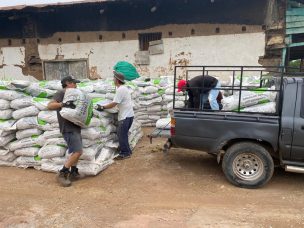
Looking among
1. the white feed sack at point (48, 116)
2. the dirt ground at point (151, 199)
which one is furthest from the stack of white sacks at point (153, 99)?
the white feed sack at point (48, 116)

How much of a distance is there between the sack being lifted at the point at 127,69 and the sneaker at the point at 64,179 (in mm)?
6748

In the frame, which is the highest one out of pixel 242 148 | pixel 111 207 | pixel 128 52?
pixel 128 52

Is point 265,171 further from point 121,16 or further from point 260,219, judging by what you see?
point 121,16

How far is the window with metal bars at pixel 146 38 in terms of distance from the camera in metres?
12.6

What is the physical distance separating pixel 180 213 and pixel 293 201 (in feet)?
5.58

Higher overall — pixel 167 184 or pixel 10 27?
pixel 10 27

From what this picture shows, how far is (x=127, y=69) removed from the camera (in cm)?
1186

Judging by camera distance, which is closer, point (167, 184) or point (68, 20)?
point (167, 184)

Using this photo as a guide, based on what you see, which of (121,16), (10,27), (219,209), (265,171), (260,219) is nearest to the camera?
(260,219)

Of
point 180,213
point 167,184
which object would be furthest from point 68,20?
point 180,213

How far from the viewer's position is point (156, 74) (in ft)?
42.2

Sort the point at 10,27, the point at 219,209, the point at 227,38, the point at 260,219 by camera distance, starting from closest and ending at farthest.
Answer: the point at 260,219 → the point at 219,209 → the point at 227,38 → the point at 10,27

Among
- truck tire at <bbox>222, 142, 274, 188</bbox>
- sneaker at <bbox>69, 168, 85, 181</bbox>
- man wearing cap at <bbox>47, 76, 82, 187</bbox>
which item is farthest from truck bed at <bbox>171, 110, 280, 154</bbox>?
sneaker at <bbox>69, 168, 85, 181</bbox>

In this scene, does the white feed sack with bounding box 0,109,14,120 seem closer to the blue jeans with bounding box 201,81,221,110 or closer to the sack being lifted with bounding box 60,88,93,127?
the sack being lifted with bounding box 60,88,93,127
